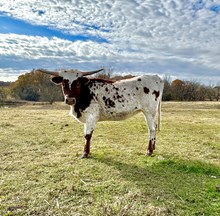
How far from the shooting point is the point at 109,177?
235 inches

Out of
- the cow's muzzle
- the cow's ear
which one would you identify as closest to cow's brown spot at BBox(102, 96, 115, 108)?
the cow's muzzle

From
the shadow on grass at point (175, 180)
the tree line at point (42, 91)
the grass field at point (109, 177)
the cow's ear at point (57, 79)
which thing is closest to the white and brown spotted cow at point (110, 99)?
the cow's ear at point (57, 79)

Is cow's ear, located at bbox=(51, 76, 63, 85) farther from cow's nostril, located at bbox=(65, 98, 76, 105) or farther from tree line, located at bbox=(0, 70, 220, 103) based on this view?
tree line, located at bbox=(0, 70, 220, 103)

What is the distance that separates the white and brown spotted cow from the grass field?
0.96m

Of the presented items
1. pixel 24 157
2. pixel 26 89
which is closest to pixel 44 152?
pixel 24 157

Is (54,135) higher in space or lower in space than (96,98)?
lower

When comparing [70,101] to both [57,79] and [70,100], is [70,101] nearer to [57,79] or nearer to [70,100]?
[70,100]

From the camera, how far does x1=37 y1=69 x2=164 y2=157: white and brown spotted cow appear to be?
7.65m

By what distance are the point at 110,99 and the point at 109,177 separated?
8.47ft

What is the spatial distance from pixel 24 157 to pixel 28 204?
3.19 m

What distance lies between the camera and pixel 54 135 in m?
11.1

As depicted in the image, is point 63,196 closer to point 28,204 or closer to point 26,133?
point 28,204

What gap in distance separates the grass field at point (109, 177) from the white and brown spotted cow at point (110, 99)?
96 cm

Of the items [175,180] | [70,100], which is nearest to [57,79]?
[70,100]
